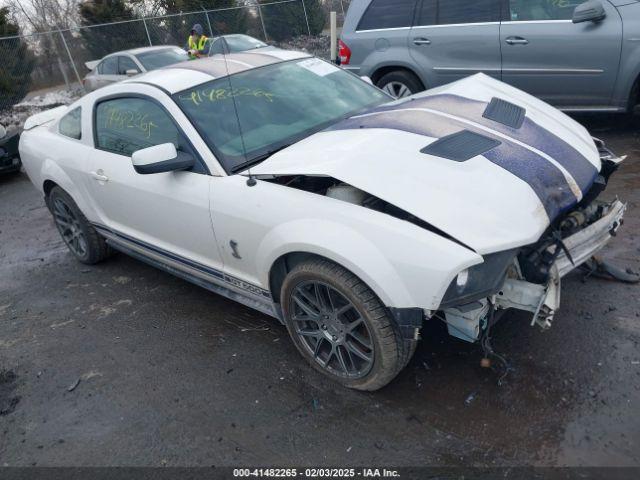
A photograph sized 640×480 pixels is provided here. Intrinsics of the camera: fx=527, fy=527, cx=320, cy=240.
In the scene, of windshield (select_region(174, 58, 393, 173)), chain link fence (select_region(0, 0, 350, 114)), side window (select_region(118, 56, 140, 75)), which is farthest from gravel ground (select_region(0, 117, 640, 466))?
chain link fence (select_region(0, 0, 350, 114))

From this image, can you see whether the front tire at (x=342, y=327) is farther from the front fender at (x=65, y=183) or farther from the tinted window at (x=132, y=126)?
the front fender at (x=65, y=183)

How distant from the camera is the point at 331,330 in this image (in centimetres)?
276

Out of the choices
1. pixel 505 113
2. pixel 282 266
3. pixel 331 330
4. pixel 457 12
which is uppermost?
pixel 457 12

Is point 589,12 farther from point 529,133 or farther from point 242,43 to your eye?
point 242,43

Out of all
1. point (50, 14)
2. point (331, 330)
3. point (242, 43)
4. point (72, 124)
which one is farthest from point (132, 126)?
point (50, 14)

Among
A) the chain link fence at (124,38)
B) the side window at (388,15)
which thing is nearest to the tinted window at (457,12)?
the side window at (388,15)

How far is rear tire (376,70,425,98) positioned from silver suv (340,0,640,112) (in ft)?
0.04

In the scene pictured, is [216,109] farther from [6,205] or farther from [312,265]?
[6,205]

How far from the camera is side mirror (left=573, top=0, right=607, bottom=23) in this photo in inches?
208

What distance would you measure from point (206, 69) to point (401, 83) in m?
3.75

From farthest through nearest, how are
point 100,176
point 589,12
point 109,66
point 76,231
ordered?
point 109,66 → point 589,12 → point 76,231 → point 100,176

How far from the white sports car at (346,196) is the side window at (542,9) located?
2.66 metres

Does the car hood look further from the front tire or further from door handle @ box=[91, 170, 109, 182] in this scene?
door handle @ box=[91, 170, 109, 182]

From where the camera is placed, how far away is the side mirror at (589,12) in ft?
17.3
